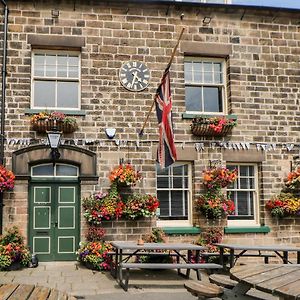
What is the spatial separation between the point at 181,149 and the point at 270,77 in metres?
3.27

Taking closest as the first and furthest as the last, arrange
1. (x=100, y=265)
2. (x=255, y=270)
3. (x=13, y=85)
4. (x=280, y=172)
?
(x=255, y=270) → (x=100, y=265) → (x=13, y=85) → (x=280, y=172)

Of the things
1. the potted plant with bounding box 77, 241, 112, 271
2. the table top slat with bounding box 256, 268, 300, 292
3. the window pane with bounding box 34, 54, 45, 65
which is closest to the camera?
the table top slat with bounding box 256, 268, 300, 292

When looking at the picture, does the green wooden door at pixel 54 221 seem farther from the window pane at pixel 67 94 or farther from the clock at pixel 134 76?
the clock at pixel 134 76

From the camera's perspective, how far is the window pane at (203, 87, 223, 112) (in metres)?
12.5

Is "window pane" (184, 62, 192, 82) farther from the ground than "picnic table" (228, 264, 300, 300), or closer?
farther from the ground

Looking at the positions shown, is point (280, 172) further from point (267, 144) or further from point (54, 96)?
point (54, 96)

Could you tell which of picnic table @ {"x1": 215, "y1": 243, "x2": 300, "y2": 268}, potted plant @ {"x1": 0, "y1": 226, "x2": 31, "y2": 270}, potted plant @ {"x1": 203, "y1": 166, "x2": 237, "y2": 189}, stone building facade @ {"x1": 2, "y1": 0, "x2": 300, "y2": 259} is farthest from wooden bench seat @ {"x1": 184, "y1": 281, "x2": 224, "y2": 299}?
potted plant @ {"x1": 203, "y1": 166, "x2": 237, "y2": 189}

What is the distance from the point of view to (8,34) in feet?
38.2

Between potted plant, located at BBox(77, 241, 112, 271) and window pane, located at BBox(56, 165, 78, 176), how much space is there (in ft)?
6.12

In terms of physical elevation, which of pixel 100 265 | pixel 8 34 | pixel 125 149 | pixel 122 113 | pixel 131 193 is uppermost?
pixel 8 34

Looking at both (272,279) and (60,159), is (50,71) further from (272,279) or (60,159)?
(272,279)

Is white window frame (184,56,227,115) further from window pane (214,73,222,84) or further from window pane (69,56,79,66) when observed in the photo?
window pane (69,56,79,66)

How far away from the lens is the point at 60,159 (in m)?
11.4

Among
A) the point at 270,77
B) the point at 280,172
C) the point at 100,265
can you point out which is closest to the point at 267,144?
the point at 280,172
